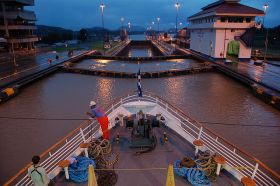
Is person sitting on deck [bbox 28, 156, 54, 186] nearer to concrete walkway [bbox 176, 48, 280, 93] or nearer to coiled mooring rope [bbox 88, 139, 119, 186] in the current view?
coiled mooring rope [bbox 88, 139, 119, 186]

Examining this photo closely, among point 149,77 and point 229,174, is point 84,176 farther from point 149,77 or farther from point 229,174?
point 149,77

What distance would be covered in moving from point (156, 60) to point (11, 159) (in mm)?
42189

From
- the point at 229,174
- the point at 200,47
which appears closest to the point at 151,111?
the point at 229,174

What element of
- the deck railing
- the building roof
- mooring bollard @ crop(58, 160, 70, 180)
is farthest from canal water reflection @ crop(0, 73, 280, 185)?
the building roof

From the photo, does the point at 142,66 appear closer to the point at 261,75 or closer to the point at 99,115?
the point at 261,75

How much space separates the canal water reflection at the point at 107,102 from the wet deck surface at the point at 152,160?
4.87 meters

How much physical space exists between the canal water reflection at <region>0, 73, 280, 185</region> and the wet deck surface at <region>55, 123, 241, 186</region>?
16.0 ft

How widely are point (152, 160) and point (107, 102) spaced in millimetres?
13198

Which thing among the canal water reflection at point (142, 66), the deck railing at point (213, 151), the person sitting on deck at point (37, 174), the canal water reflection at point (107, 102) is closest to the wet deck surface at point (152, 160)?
the deck railing at point (213, 151)

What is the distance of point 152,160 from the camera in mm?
9758

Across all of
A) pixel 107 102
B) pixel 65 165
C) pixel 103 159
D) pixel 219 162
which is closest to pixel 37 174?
pixel 65 165

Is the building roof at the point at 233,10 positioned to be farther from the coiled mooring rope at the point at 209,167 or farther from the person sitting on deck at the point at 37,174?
the person sitting on deck at the point at 37,174

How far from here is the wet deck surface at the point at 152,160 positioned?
832cm

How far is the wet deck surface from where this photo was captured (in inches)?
328
